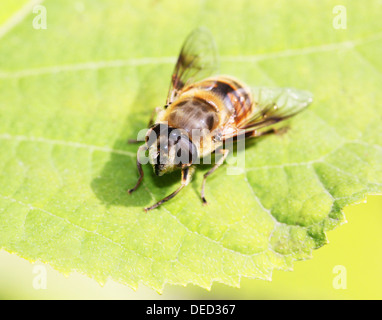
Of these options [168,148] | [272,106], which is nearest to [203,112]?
[168,148]

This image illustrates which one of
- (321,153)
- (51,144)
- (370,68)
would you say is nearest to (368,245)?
(321,153)

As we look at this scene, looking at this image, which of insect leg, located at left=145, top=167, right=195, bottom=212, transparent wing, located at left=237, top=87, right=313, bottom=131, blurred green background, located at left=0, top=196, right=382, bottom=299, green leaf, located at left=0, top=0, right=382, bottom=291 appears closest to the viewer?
green leaf, located at left=0, top=0, right=382, bottom=291

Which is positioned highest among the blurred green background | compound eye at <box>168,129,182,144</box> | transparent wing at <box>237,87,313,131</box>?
transparent wing at <box>237,87,313,131</box>

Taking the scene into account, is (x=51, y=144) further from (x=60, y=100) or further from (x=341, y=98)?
(x=341, y=98)

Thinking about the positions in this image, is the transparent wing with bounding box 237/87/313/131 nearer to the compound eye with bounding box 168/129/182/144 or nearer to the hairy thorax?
the hairy thorax

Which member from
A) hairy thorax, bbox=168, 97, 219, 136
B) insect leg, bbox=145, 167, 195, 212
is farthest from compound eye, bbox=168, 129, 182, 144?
insect leg, bbox=145, 167, 195, 212

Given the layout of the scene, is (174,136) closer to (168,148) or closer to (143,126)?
(168,148)
